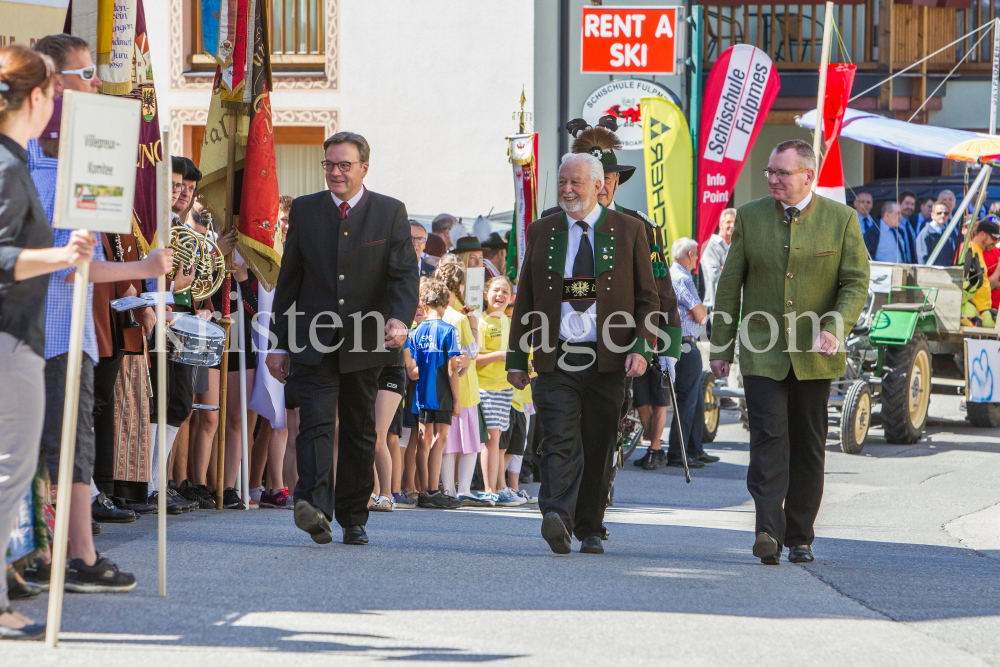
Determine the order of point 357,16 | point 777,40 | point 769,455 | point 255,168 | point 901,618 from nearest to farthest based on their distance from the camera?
point 901,618, point 769,455, point 255,168, point 357,16, point 777,40

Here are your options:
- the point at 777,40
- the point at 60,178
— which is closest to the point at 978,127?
the point at 777,40

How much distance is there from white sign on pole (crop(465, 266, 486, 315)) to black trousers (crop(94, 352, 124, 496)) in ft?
10.1

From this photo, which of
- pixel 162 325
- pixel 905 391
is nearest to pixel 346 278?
pixel 162 325

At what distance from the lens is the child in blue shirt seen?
8.77 meters

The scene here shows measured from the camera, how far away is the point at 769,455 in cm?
636

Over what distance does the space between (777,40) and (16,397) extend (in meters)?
21.7

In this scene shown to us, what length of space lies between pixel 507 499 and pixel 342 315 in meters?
3.46

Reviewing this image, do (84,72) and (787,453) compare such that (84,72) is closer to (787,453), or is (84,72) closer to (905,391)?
(787,453)

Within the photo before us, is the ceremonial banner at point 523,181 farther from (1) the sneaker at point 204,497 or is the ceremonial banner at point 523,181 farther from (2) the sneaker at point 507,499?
(1) the sneaker at point 204,497

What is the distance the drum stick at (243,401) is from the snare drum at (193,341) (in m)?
0.78

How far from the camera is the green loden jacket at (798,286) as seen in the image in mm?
6359

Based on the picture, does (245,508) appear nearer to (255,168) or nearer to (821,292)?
(255,168)

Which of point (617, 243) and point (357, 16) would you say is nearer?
point (617, 243)

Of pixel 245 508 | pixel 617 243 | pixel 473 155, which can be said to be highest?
pixel 473 155
